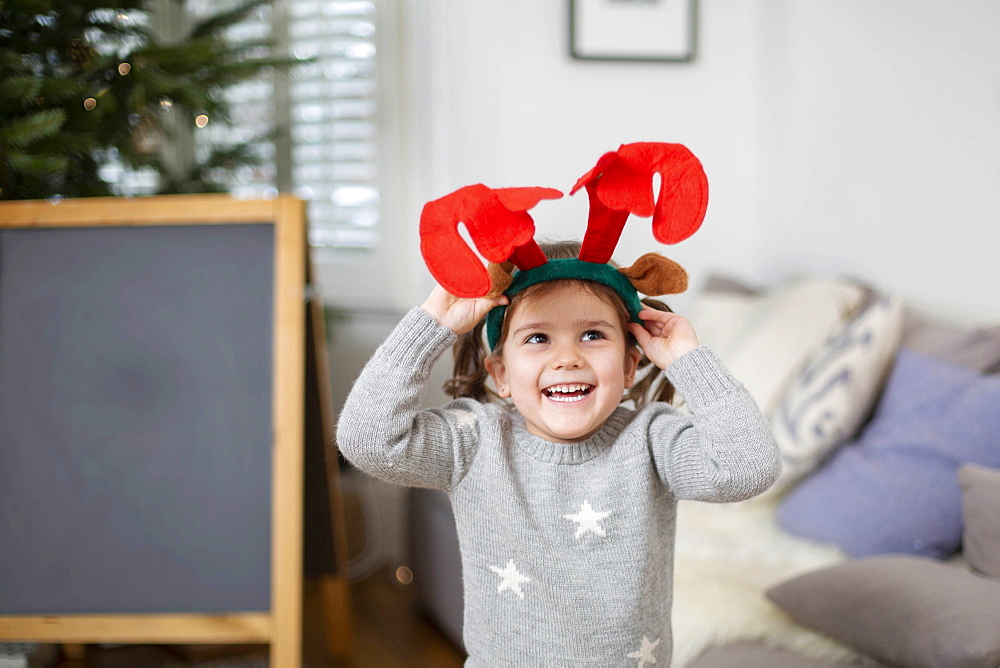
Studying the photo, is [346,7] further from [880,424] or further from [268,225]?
[880,424]

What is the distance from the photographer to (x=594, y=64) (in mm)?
2086

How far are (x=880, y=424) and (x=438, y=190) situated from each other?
3.92ft

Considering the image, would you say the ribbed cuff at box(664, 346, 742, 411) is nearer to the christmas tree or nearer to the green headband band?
the green headband band

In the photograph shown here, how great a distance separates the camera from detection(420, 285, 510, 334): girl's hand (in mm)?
841

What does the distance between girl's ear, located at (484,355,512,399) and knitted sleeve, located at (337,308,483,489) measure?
84 mm

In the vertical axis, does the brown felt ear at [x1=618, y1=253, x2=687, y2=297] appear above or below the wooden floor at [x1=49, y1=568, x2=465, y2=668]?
above

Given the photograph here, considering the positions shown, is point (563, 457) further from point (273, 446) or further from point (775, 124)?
point (775, 124)

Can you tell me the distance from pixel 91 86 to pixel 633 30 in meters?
1.28

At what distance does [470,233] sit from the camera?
29.6 inches

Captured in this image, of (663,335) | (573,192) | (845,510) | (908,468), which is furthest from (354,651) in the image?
(573,192)

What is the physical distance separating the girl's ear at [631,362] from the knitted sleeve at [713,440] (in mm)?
70

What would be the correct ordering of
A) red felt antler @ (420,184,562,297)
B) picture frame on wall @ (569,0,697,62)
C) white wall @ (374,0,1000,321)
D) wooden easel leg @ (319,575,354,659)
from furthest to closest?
picture frame on wall @ (569,0,697,62) → wooden easel leg @ (319,575,354,659) → white wall @ (374,0,1000,321) → red felt antler @ (420,184,562,297)

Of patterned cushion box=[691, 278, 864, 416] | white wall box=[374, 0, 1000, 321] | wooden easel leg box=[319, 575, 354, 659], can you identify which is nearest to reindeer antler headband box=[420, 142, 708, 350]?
patterned cushion box=[691, 278, 864, 416]

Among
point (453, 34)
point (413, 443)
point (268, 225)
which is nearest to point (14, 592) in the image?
point (268, 225)
